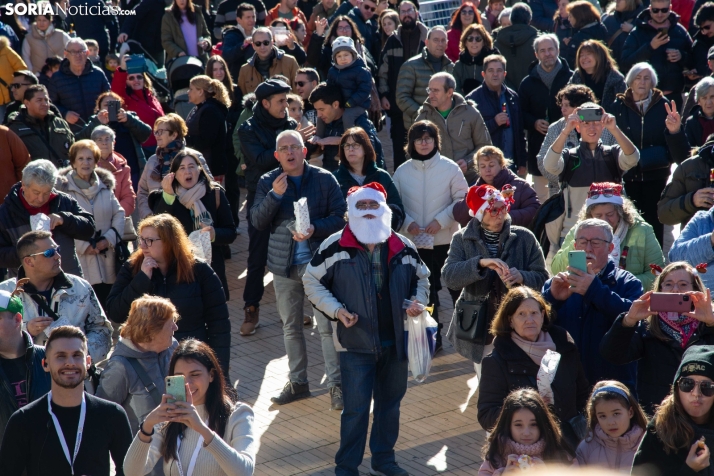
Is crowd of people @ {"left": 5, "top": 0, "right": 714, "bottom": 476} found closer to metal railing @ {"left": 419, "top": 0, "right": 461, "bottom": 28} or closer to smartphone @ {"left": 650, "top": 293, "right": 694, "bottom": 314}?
smartphone @ {"left": 650, "top": 293, "right": 694, "bottom": 314}

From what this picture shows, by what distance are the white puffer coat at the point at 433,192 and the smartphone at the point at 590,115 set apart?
115cm

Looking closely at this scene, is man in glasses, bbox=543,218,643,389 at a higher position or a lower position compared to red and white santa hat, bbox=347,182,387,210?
lower

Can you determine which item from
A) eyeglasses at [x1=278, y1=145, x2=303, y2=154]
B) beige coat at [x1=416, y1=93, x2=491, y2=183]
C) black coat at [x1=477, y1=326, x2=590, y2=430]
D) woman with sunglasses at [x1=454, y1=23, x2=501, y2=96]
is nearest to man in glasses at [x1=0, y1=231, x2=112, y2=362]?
eyeglasses at [x1=278, y1=145, x2=303, y2=154]

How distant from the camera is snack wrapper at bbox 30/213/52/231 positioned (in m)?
8.12

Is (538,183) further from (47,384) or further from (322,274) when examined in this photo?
(47,384)

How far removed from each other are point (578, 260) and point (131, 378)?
2.73 metres

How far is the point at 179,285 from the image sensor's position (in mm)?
6980

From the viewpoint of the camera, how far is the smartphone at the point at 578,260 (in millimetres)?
6481

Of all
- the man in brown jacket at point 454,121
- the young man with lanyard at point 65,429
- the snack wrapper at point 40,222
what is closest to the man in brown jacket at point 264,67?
the man in brown jacket at point 454,121

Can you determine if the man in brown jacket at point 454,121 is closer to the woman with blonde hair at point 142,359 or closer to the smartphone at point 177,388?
the woman with blonde hair at point 142,359

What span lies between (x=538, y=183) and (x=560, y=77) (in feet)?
4.54

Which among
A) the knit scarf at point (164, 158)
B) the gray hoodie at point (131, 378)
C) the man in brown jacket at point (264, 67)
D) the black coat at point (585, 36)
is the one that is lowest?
the gray hoodie at point (131, 378)

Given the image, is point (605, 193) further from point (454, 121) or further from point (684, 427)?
point (454, 121)

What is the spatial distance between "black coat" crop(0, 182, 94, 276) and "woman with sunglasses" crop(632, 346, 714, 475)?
5.02 metres
